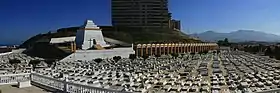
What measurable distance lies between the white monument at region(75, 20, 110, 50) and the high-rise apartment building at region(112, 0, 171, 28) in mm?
54945

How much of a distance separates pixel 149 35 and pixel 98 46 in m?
47.0

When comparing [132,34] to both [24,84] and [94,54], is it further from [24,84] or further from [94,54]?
[24,84]

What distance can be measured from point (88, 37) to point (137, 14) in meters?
60.6

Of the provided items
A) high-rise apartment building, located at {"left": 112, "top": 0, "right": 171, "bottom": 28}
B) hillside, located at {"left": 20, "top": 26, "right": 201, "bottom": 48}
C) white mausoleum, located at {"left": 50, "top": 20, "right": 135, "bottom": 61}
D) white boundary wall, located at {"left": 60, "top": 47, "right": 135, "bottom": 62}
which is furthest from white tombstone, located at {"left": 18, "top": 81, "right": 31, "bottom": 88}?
high-rise apartment building, located at {"left": 112, "top": 0, "right": 171, "bottom": 28}

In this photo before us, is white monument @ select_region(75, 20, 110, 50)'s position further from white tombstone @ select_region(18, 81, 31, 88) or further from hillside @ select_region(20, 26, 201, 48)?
white tombstone @ select_region(18, 81, 31, 88)

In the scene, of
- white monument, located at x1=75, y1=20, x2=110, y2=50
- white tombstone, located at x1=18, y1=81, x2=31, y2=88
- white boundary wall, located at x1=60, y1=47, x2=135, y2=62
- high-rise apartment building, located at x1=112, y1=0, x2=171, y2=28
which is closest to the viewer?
white tombstone, located at x1=18, y1=81, x2=31, y2=88

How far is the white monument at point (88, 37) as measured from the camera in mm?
61812

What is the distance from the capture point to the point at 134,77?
81.2ft

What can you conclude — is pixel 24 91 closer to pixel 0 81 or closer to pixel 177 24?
pixel 0 81

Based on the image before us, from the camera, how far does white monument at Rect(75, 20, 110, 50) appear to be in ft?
203

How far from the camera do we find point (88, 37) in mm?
63344

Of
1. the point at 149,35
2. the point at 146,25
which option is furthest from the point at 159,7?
the point at 149,35

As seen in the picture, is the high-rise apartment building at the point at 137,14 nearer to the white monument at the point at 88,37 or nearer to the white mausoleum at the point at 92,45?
the white mausoleum at the point at 92,45

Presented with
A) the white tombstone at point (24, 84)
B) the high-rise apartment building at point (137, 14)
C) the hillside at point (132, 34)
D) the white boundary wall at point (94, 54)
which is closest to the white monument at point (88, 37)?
the white boundary wall at point (94, 54)
